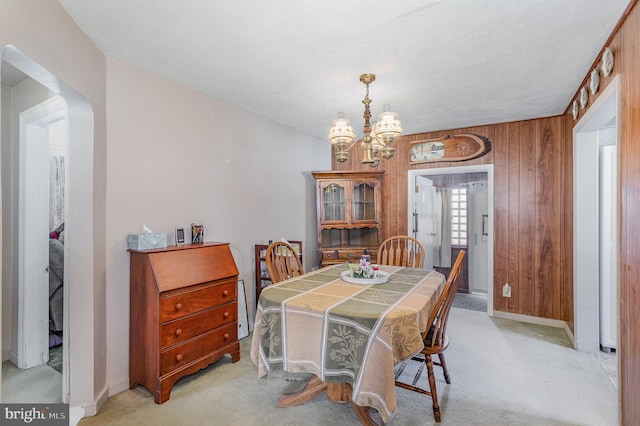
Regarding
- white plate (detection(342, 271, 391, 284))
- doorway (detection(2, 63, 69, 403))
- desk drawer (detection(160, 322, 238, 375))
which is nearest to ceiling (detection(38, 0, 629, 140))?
doorway (detection(2, 63, 69, 403))

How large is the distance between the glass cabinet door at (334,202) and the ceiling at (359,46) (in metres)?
1.40

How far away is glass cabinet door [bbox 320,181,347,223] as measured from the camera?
4281 mm

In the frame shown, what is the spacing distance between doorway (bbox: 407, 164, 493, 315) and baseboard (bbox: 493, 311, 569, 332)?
2.52 ft

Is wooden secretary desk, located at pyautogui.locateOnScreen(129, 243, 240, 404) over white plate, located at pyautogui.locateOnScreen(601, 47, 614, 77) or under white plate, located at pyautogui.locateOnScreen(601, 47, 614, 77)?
under

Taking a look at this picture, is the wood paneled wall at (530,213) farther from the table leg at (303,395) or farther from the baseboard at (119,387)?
the baseboard at (119,387)

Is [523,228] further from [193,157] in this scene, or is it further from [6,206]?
[6,206]

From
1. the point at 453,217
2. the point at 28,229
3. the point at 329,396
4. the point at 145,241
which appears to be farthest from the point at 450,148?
the point at 28,229

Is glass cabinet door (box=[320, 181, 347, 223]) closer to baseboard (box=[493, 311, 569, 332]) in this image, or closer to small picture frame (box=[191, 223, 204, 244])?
small picture frame (box=[191, 223, 204, 244])

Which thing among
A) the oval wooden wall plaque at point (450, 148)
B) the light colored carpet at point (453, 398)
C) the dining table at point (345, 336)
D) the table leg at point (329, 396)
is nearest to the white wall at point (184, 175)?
the light colored carpet at point (453, 398)

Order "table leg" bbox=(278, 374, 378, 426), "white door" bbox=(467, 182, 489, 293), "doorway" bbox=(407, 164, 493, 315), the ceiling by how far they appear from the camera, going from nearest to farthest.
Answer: the ceiling
"table leg" bbox=(278, 374, 378, 426)
"doorway" bbox=(407, 164, 493, 315)
"white door" bbox=(467, 182, 489, 293)

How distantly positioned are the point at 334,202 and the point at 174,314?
2606 millimetres

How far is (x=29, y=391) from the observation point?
7.30ft

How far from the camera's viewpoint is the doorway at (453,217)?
4.51 meters

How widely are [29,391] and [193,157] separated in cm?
208
